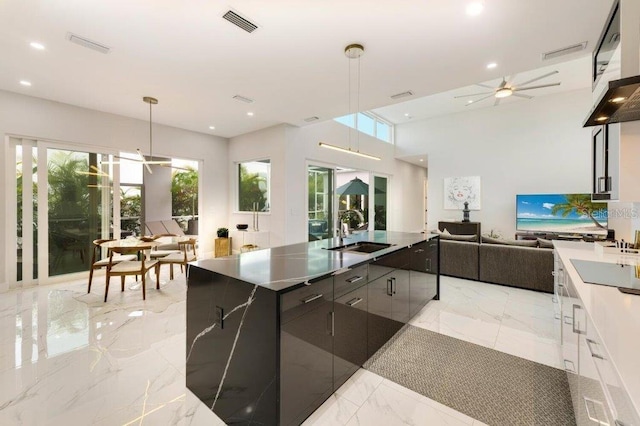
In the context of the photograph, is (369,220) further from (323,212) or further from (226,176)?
(226,176)

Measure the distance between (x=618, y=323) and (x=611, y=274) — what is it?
962 millimetres

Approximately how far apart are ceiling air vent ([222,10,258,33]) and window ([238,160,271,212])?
3.54 metres

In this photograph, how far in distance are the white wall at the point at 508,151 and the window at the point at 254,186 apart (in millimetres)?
5070

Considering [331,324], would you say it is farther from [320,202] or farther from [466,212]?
[466,212]

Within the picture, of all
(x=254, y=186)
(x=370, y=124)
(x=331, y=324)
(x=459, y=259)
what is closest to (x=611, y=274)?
(x=331, y=324)

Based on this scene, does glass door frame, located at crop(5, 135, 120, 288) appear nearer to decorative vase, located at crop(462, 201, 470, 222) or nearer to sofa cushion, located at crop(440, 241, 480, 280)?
sofa cushion, located at crop(440, 241, 480, 280)

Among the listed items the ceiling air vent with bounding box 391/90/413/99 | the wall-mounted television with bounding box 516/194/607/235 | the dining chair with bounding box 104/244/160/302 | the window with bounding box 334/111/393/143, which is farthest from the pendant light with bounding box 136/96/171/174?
the wall-mounted television with bounding box 516/194/607/235

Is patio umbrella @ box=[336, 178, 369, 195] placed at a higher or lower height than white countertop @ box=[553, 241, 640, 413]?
higher

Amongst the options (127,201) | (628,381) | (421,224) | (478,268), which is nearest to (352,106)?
(478,268)

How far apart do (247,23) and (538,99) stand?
7710 mm

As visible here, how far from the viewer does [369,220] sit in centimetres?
819

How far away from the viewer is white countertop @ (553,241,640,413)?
2.61 feet

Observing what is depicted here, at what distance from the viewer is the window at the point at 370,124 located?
7245mm

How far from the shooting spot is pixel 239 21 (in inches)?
99.8
